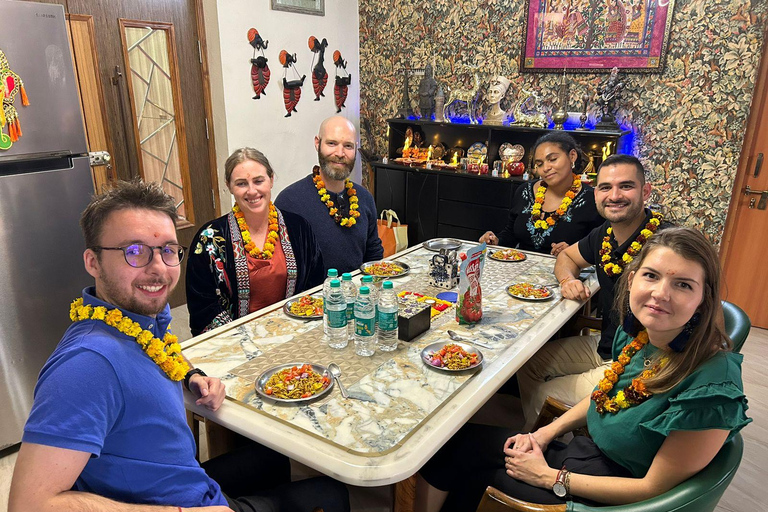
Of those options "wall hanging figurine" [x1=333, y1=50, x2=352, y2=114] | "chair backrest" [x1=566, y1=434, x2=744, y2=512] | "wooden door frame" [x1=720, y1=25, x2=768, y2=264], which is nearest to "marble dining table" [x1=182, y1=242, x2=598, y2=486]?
"chair backrest" [x1=566, y1=434, x2=744, y2=512]

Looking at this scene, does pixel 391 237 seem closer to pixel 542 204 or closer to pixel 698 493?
pixel 542 204

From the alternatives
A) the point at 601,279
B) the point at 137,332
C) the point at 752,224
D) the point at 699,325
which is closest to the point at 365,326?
the point at 137,332

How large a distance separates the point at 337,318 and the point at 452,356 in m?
0.39

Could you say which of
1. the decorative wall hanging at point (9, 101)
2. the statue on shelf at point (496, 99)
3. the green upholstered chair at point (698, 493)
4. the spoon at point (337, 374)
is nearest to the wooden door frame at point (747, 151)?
the statue on shelf at point (496, 99)

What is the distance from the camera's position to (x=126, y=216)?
115 cm

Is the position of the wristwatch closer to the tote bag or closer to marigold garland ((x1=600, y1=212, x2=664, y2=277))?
marigold garland ((x1=600, y1=212, x2=664, y2=277))

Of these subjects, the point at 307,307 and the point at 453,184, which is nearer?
the point at 307,307

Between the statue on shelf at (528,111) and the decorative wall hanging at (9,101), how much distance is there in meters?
3.43

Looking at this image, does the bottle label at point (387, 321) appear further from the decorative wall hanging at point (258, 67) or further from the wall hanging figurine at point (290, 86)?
the wall hanging figurine at point (290, 86)

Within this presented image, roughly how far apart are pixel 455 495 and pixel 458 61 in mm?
3967

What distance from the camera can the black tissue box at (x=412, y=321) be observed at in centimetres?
178

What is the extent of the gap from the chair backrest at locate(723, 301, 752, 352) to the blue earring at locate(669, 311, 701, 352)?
48 centimetres

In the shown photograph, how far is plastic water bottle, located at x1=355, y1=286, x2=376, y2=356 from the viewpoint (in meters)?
1.60

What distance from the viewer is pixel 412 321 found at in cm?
178
